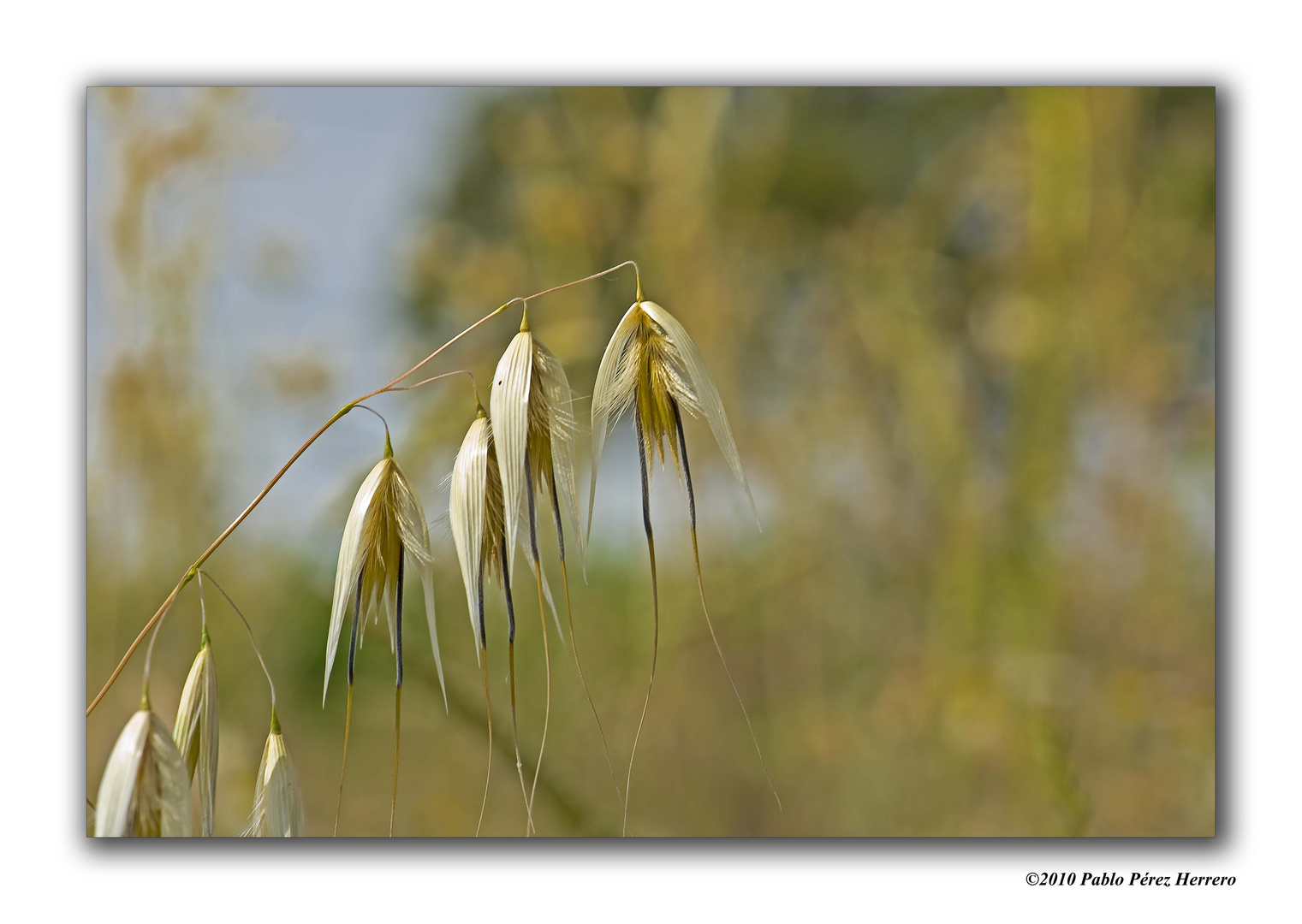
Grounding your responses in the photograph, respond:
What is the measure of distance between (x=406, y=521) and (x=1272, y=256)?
0.88 meters

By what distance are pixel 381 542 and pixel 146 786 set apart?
0.19 metres

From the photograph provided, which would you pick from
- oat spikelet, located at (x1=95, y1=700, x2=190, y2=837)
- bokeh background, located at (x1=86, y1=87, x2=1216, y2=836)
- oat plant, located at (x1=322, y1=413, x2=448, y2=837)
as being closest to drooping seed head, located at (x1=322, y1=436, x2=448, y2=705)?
oat plant, located at (x1=322, y1=413, x2=448, y2=837)

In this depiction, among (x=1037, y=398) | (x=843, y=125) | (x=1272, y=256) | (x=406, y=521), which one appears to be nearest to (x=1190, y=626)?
(x=1037, y=398)

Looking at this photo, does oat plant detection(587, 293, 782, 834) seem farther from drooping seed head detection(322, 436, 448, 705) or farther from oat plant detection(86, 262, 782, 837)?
drooping seed head detection(322, 436, 448, 705)

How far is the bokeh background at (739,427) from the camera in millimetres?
894

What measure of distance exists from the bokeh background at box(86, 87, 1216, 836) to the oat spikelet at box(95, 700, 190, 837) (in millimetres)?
349

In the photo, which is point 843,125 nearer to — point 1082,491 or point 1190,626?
point 1082,491

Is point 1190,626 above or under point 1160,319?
under

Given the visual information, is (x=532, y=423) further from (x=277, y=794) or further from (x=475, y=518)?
(x=277, y=794)

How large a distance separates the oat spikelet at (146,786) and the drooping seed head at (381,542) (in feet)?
0.34

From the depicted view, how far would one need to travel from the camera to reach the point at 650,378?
0.59 meters

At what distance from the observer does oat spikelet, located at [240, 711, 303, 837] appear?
22.6 inches

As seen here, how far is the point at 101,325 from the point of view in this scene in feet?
2.88

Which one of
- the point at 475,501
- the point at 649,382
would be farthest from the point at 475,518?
the point at 649,382
